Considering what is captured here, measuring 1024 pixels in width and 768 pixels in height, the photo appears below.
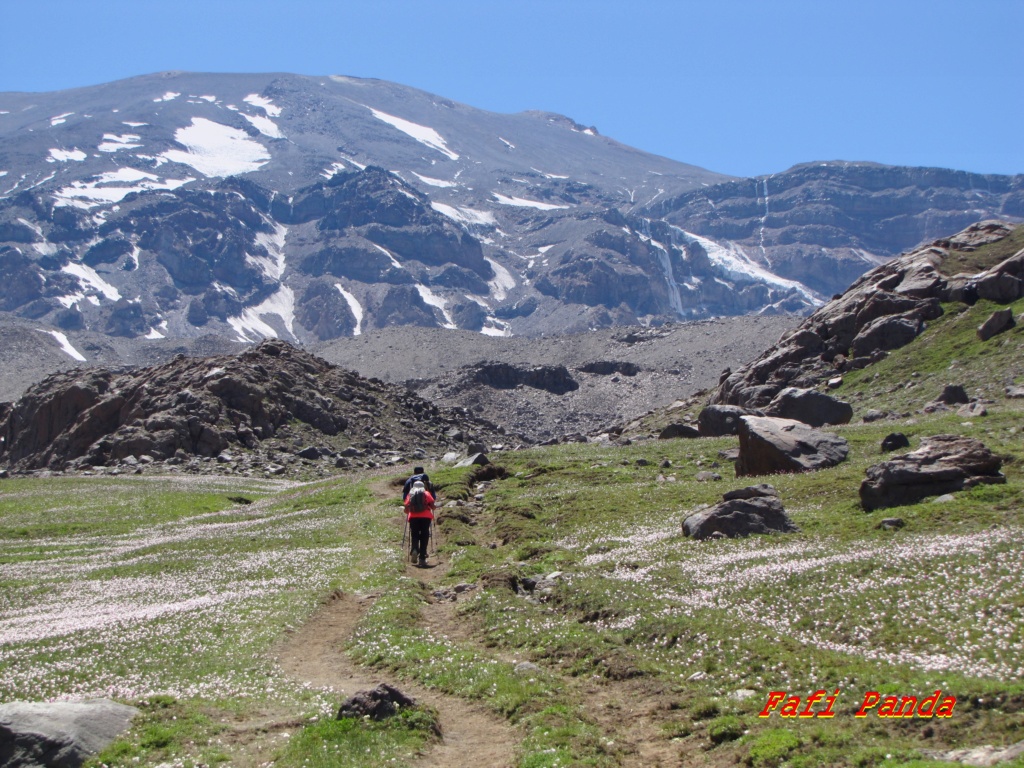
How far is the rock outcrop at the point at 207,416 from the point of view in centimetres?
8850

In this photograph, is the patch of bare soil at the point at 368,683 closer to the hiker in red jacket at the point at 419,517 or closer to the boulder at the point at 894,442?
the hiker in red jacket at the point at 419,517

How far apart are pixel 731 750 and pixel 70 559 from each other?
3201 centimetres

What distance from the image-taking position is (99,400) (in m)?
99.9

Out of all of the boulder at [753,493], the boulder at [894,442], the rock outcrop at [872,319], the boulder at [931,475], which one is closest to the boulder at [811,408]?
the rock outcrop at [872,319]

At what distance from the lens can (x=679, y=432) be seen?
63094mm

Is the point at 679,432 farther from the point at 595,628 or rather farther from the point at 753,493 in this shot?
the point at 595,628

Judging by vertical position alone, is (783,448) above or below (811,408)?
below

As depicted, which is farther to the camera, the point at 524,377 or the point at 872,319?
the point at 524,377

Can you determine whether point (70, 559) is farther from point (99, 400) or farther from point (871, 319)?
point (99, 400)

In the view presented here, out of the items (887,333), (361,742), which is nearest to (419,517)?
(361,742)

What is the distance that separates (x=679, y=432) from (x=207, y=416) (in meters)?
49.4

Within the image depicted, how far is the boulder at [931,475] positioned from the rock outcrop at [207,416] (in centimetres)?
6846

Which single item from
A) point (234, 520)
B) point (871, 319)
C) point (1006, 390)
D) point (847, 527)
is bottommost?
point (234, 520)

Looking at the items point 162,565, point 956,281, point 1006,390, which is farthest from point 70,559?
point 956,281
